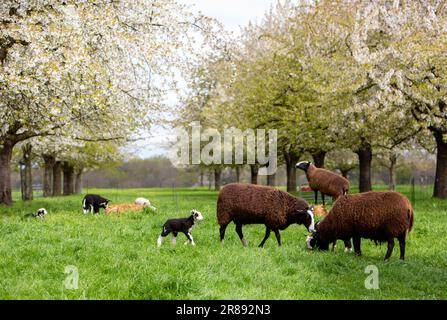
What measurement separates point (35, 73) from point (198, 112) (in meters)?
32.9

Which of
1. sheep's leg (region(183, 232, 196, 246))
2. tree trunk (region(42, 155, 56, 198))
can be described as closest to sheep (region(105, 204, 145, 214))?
sheep's leg (region(183, 232, 196, 246))

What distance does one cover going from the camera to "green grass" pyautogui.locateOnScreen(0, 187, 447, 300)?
8273 millimetres

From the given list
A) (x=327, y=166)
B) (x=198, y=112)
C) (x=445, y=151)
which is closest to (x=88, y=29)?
(x=445, y=151)

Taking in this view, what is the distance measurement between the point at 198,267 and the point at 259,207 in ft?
12.1

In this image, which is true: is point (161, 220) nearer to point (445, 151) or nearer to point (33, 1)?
point (33, 1)

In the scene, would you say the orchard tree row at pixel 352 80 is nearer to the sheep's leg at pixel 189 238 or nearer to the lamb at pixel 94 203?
the lamb at pixel 94 203

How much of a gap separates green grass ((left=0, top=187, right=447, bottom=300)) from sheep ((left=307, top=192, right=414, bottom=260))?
0.52 metres

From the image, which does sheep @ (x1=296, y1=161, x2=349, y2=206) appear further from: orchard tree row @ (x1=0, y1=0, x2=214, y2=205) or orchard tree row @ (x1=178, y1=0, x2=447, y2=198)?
orchard tree row @ (x1=0, y1=0, x2=214, y2=205)

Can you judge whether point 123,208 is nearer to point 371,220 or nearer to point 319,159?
point 371,220

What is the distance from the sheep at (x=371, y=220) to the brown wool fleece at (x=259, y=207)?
0.91m

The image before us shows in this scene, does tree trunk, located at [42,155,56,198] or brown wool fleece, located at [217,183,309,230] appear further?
tree trunk, located at [42,155,56,198]

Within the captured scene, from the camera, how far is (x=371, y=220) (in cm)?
1184

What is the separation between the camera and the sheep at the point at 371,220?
11711mm
